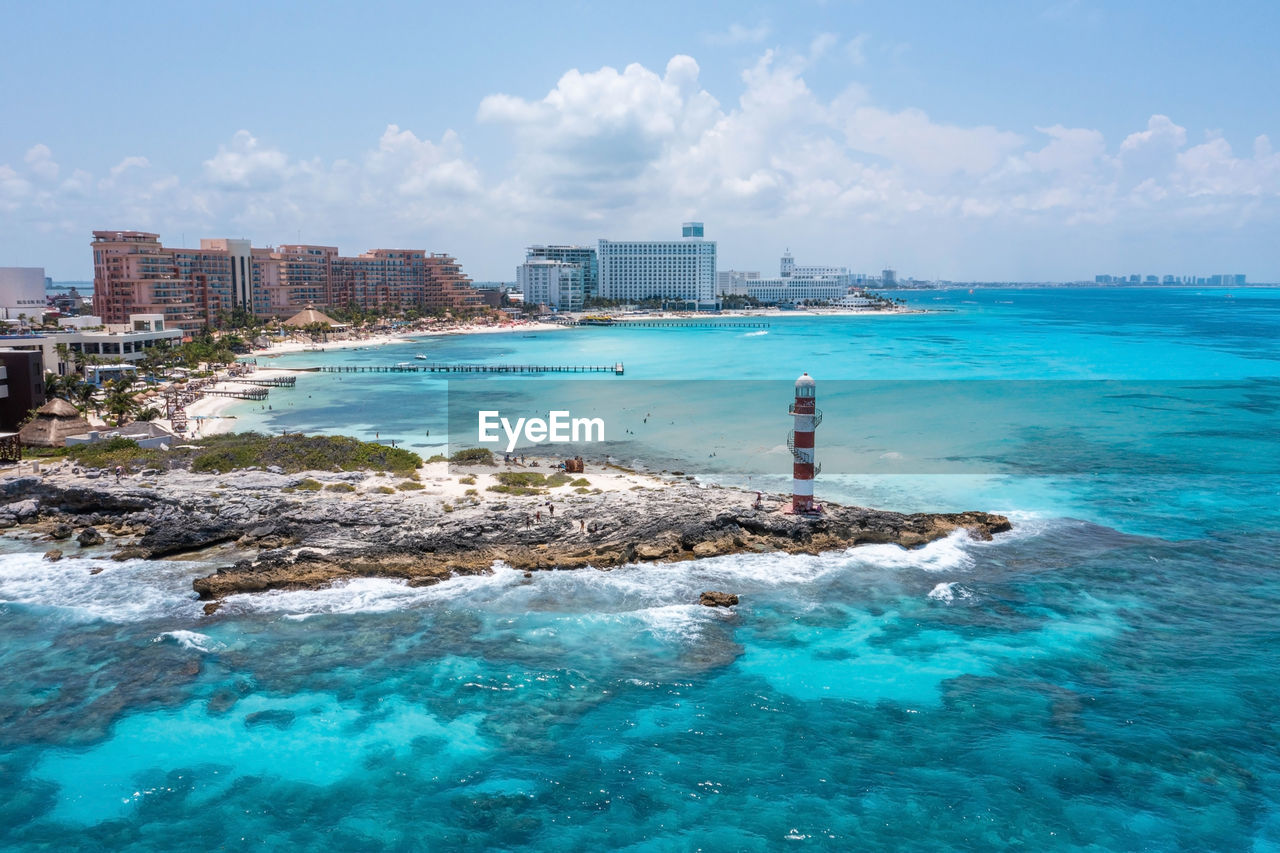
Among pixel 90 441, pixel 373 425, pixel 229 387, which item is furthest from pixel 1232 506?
pixel 229 387

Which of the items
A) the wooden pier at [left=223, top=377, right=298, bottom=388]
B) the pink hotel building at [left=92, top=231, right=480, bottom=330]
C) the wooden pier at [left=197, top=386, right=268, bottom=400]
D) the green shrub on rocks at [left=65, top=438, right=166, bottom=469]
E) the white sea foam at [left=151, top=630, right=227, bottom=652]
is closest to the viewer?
the white sea foam at [left=151, top=630, right=227, bottom=652]

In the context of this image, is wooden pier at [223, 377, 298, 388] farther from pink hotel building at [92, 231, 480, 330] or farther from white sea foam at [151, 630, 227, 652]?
white sea foam at [151, 630, 227, 652]

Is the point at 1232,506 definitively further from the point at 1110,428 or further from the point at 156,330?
the point at 156,330

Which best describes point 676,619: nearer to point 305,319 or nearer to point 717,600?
point 717,600

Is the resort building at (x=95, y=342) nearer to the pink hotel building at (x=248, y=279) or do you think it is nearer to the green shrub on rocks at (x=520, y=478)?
the pink hotel building at (x=248, y=279)

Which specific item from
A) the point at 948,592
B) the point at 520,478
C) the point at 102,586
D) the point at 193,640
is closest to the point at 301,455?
the point at 520,478

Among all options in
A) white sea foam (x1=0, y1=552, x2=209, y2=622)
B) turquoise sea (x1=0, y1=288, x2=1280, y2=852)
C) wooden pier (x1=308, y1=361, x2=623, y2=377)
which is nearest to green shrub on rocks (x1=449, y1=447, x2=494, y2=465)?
turquoise sea (x1=0, y1=288, x2=1280, y2=852)

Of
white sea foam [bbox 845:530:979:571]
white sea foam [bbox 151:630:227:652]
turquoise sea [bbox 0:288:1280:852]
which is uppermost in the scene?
white sea foam [bbox 845:530:979:571]
